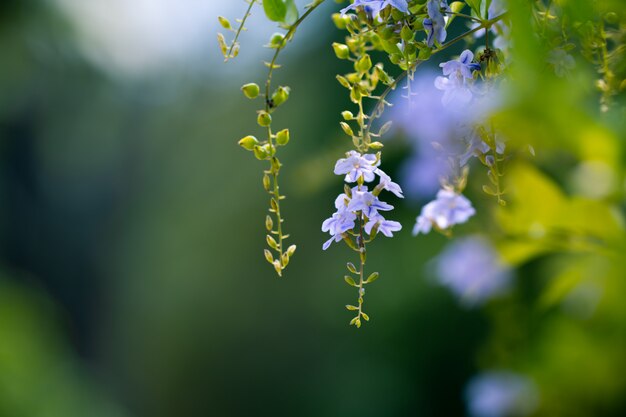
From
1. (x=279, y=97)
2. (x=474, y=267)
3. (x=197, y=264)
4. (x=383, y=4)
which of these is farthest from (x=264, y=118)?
(x=197, y=264)

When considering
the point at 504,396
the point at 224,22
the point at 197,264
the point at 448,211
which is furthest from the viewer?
the point at 197,264

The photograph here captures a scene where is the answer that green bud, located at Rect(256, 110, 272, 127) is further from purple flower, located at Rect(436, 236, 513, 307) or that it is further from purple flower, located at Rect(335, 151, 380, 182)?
purple flower, located at Rect(436, 236, 513, 307)

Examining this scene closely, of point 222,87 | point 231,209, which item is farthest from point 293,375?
point 222,87

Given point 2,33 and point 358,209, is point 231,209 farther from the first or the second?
point 358,209

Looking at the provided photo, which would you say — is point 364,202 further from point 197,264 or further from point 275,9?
point 197,264

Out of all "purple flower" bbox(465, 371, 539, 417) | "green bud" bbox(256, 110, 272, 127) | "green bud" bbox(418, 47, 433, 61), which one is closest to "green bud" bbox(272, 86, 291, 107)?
"green bud" bbox(256, 110, 272, 127)
